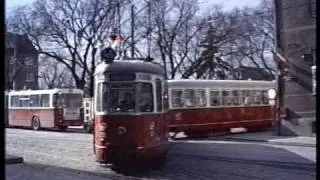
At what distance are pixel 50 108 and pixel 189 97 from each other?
1361cm

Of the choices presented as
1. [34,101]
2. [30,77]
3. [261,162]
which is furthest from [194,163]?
[30,77]

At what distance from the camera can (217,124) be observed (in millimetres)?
27594

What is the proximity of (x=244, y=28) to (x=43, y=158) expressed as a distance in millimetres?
25555

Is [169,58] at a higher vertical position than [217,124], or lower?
higher

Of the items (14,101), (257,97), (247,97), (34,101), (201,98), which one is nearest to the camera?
(201,98)

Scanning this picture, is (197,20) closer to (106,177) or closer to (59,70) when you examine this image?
(59,70)

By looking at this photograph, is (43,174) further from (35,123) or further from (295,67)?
(35,123)

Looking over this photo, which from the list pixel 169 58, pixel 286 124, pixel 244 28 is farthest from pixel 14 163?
pixel 169 58

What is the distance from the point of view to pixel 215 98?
1091 inches

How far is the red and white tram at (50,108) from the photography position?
123ft

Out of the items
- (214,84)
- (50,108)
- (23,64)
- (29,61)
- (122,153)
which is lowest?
(122,153)

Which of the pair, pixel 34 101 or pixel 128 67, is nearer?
pixel 128 67

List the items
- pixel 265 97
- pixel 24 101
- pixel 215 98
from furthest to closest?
pixel 24 101, pixel 265 97, pixel 215 98

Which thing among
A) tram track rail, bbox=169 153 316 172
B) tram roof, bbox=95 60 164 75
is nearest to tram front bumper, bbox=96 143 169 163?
tram roof, bbox=95 60 164 75
